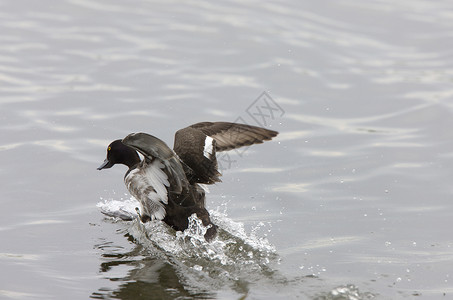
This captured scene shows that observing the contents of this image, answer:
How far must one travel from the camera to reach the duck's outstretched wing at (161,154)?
5.73m

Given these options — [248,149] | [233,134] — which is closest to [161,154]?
[233,134]

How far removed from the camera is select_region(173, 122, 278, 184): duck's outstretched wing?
7.02m

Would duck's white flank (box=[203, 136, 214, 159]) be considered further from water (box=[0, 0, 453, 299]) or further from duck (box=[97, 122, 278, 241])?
water (box=[0, 0, 453, 299])

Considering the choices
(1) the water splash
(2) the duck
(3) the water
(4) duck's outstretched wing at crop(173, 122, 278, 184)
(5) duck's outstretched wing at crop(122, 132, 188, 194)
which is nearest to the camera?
(5) duck's outstretched wing at crop(122, 132, 188, 194)

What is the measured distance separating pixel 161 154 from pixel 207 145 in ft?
3.42

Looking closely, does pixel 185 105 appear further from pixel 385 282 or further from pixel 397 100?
pixel 385 282

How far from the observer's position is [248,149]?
9086 millimetres

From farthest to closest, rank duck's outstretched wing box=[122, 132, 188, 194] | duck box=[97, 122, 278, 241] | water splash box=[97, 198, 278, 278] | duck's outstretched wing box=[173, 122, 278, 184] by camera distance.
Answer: duck's outstretched wing box=[173, 122, 278, 184] < duck box=[97, 122, 278, 241] < water splash box=[97, 198, 278, 278] < duck's outstretched wing box=[122, 132, 188, 194]

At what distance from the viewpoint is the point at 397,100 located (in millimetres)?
10391

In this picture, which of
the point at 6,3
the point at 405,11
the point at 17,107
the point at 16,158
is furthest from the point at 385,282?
the point at 6,3

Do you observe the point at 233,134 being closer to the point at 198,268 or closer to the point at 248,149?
the point at 198,268

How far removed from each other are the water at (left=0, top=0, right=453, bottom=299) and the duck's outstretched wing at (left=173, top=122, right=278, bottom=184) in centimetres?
59

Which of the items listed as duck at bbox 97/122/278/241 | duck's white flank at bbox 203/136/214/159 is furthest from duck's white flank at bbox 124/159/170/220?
duck's white flank at bbox 203/136/214/159

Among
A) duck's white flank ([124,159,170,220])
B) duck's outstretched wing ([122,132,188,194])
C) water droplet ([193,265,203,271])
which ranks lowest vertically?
water droplet ([193,265,203,271])
